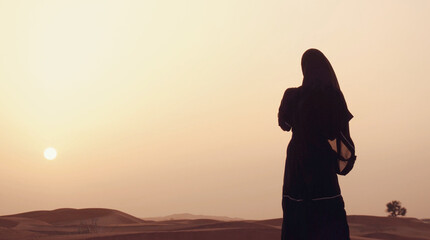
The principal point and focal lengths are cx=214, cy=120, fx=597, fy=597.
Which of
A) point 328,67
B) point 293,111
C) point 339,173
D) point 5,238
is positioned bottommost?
point 5,238

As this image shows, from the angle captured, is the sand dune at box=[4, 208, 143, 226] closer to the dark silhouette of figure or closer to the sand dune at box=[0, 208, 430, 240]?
the sand dune at box=[0, 208, 430, 240]

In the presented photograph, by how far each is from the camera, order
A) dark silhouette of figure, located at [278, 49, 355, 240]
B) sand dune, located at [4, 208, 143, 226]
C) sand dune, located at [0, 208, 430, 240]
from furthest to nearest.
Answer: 1. sand dune, located at [4, 208, 143, 226]
2. sand dune, located at [0, 208, 430, 240]
3. dark silhouette of figure, located at [278, 49, 355, 240]

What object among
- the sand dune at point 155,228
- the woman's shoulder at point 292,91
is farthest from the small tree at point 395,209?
the woman's shoulder at point 292,91

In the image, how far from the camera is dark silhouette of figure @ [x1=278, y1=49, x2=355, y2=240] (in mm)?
4371

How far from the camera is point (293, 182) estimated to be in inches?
178

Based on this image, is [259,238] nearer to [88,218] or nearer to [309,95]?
[309,95]

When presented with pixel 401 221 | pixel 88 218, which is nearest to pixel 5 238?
pixel 88 218

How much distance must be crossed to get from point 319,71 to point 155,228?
36.8ft

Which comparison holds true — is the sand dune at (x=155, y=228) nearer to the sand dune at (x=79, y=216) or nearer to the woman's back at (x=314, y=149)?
the sand dune at (x=79, y=216)

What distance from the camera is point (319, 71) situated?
454cm

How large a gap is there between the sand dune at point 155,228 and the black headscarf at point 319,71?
6.86m

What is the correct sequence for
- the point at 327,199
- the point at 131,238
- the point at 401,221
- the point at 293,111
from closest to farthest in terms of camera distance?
the point at 327,199, the point at 293,111, the point at 131,238, the point at 401,221

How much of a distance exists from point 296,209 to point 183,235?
22.2ft

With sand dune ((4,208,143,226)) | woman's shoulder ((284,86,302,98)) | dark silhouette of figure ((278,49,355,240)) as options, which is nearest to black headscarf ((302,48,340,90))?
dark silhouette of figure ((278,49,355,240))
